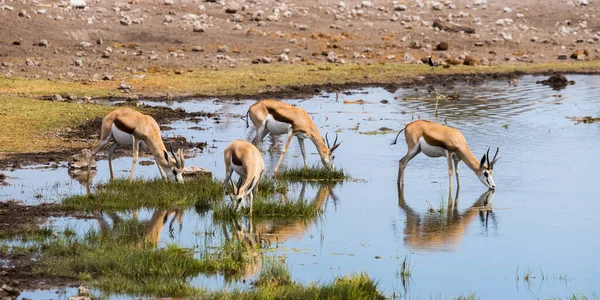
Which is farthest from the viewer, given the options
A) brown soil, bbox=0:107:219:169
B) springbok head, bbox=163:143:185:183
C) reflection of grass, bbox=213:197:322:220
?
brown soil, bbox=0:107:219:169

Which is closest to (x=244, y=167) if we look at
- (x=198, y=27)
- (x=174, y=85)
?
(x=174, y=85)

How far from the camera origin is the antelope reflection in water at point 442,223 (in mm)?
10461

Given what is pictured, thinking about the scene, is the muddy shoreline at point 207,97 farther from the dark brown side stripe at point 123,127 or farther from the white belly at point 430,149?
the white belly at point 430,149

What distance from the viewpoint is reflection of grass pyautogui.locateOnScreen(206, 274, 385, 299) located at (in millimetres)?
7906

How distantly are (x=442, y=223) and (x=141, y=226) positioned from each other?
3.47m

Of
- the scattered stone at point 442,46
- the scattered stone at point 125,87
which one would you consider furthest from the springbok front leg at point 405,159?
the scattered stone at point 442,46

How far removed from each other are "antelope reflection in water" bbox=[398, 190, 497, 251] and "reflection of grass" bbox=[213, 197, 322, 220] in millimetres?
1211

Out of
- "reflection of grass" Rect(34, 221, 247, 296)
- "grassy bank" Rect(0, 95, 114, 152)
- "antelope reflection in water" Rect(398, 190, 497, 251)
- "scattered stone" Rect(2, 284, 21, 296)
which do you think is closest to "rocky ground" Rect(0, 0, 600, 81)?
"grassy bank" Rect(0, 95, 114, 152)

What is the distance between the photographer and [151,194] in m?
12.0

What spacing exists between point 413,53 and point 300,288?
2278 centimetres

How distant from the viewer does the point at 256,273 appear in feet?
29.2

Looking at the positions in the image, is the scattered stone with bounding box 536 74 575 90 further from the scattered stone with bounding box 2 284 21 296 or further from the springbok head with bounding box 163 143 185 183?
the scattered stone with bounding box 2 284 21 296

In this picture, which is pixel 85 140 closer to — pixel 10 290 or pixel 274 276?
pixel 274 276

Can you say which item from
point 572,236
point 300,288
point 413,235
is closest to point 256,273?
point 300,288
